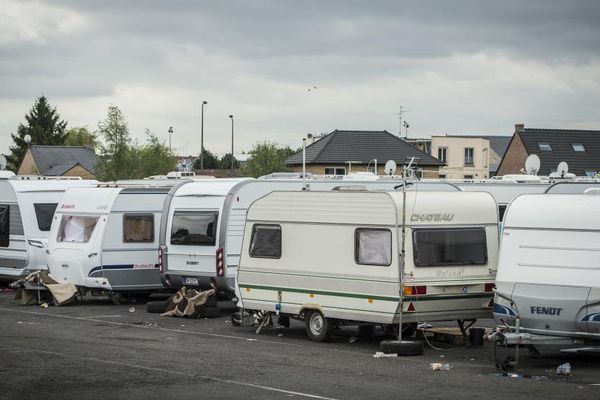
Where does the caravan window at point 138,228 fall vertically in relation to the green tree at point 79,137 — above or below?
below

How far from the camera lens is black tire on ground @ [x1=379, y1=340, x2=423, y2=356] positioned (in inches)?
663

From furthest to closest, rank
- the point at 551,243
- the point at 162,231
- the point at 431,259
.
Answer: the point at 162,231 < the point at 431,259 < the point at 551,243

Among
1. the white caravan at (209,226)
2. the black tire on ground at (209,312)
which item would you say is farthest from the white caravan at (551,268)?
the black tire on ground at (209,312)

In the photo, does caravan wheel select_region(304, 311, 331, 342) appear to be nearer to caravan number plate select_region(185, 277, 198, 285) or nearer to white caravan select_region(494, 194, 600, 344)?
white caravan select_region(494, 194, 600, 344)

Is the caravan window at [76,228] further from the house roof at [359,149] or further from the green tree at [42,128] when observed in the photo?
the green tree at [42,128]

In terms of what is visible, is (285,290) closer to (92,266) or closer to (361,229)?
(361,229)

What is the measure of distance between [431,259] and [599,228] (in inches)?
116

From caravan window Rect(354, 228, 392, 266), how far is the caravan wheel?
1351mm

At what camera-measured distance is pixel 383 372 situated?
1499 cm

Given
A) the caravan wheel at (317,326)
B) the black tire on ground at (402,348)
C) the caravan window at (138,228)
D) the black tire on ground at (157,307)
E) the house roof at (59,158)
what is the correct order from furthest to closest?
the house roof at (59,158), the caravan window at (138,228), the black tire on ground at (157,307), the caravan wheel at (317,326), the black tire on ground at (402,348)

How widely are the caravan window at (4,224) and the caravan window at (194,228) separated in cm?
658

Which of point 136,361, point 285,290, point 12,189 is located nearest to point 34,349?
point 136,361

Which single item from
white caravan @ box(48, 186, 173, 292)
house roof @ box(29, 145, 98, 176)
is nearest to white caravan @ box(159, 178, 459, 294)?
white caravan @ box(48, 186, 173, 292)

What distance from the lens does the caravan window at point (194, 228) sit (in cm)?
2395
